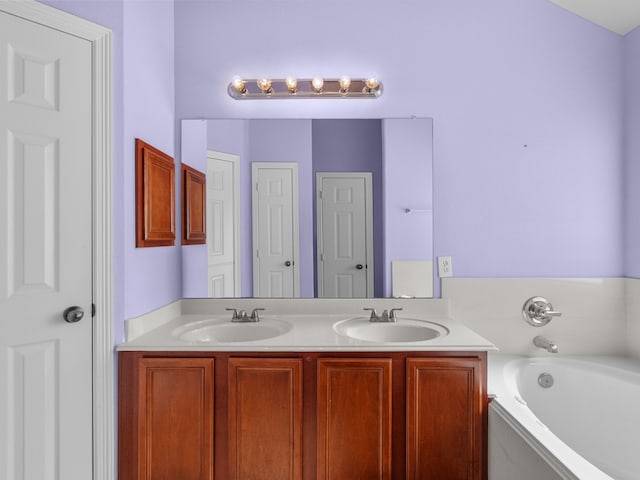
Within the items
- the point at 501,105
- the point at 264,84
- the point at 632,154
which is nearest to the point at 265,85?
the point at 264,84

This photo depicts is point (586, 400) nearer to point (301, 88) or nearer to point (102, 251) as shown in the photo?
point (301, 88)

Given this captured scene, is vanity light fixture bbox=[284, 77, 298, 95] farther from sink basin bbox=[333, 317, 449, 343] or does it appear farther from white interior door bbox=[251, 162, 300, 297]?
sink basin bbox=[333, 317, 449, 343]

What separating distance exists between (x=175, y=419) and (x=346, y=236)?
115 centimetres

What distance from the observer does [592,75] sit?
2.06 metres

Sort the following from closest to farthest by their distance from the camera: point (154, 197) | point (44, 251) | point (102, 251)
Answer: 1. point (44, 251)
2. point (102, 251)
3. point (154, 197)

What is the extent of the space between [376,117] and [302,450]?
1.67 meters

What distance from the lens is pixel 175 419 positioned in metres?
1.50

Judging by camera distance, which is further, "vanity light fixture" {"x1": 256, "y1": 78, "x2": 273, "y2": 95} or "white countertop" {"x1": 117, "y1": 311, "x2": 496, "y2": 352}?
"vanity light fixture" {"x1": 256, "y1": 78, "x2": 273, "y2": 95}

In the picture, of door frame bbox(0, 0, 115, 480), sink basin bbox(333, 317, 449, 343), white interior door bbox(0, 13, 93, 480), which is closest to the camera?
white interior door bbox(0, 13, 93, 480)

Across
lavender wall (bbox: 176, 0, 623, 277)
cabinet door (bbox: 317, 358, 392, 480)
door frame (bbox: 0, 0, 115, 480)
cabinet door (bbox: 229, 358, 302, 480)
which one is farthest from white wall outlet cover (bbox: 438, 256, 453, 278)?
door frame (bbox: 0, 0, 115, 480)

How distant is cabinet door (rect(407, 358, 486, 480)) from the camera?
1.48 metres

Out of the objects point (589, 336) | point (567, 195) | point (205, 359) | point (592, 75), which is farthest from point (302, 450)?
point (592, 75)

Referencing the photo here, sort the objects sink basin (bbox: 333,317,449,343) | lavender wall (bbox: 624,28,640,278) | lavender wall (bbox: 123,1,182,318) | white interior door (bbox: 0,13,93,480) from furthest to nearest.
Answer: lavender wall (bbox: 624,28,640,278) → sink basin (bbox: 333,317,449,343) → lavender wall (bbox: 123,1,182,318) → white interior door (bbox: 0,13,93,480)

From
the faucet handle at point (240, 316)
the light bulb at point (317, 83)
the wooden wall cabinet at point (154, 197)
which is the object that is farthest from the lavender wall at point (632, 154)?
the wooden wall cabinet at point (154, 197)
